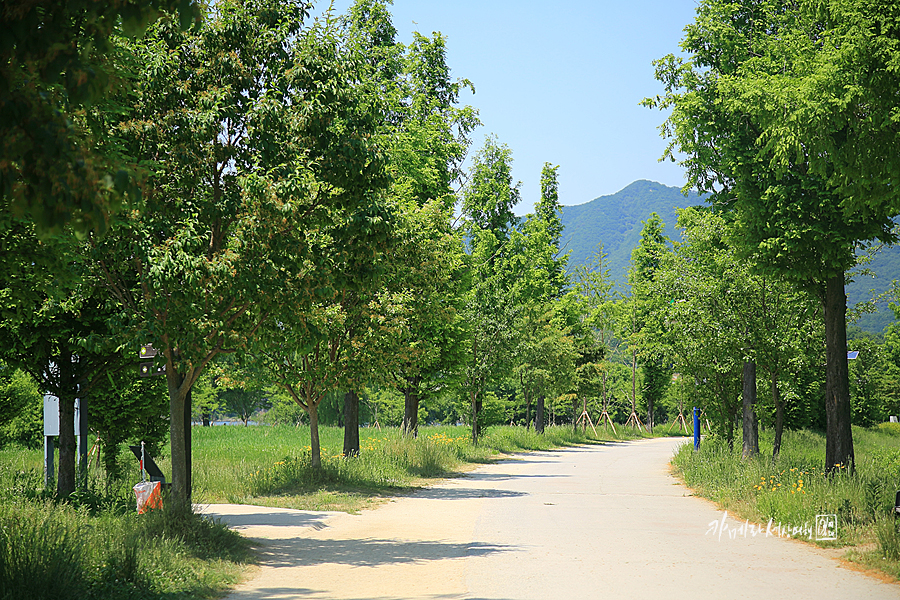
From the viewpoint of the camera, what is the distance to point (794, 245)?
14531 millimetres

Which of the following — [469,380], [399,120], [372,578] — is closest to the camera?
[372,578]

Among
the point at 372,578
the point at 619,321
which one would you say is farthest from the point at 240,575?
the point at 619,321

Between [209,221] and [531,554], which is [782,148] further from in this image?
[209,221]

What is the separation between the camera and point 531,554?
10.4 metres

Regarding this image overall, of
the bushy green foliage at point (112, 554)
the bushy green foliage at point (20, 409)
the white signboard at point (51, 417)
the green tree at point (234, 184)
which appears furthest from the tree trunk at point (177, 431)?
the bushy green foliage at point (20, 409)

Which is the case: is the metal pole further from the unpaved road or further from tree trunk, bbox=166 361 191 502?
tree trunk, bbox=166 361 191 502

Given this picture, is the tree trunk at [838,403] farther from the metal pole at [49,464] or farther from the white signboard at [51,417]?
the metal pole at [49,464]

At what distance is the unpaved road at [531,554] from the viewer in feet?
26.7

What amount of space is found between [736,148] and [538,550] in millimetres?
9881

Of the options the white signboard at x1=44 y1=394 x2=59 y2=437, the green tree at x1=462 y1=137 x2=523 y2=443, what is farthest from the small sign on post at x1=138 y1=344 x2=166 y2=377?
the green tree at x1=462 y1=137 x2=523 y2=443

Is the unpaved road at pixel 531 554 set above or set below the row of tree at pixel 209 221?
below

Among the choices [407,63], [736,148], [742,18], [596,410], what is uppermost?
[407,63]

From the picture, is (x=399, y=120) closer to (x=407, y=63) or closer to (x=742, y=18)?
(x=407, y=63)

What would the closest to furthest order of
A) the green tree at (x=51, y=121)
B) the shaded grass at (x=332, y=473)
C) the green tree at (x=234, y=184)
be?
1. the green tree at (x=51, y=121)
2. the green tree at (x=234, y=184)
3. the shaded grass at (x=332, y=473)
